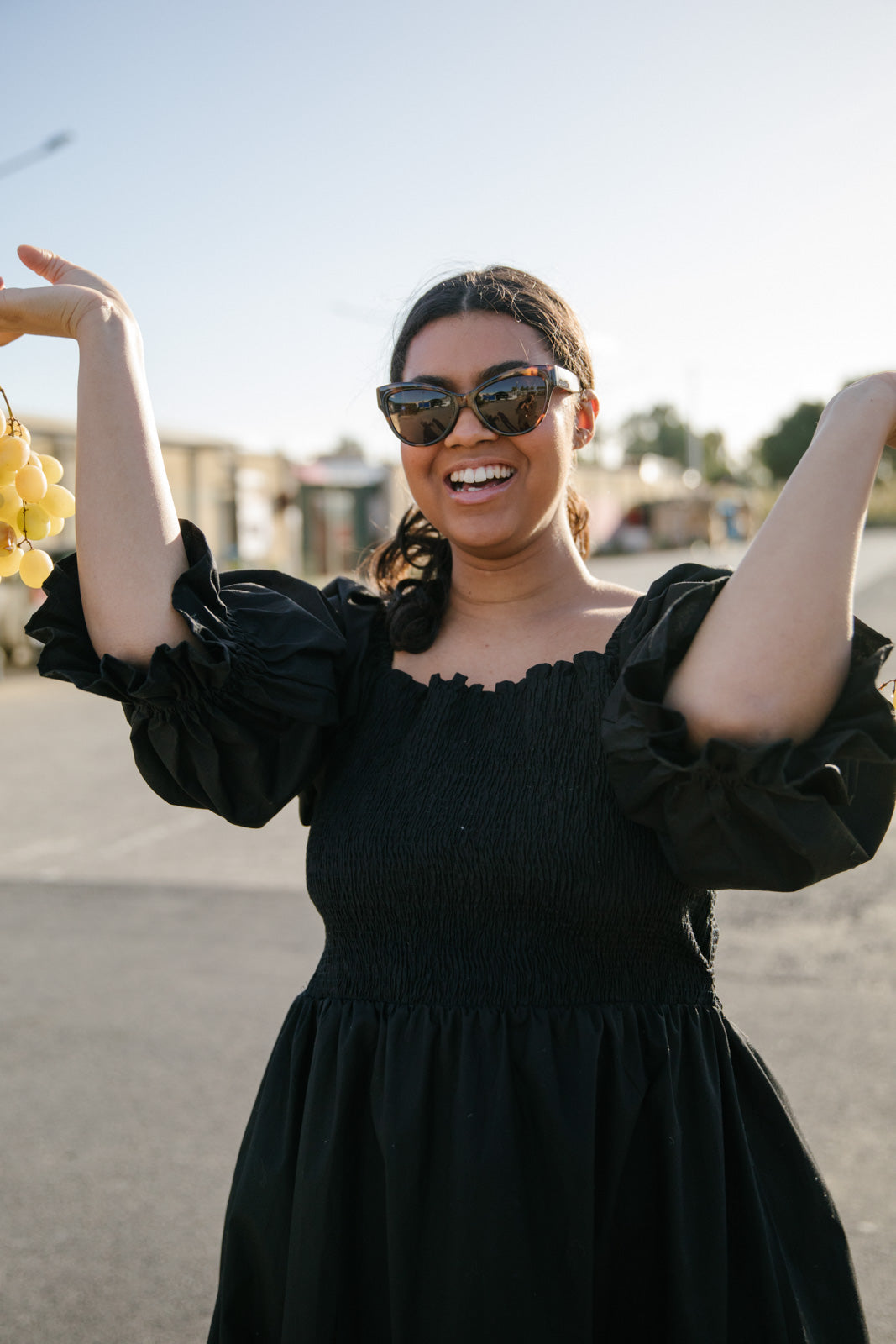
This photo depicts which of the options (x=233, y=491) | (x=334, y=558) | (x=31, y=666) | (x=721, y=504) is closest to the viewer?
(x=31, y=666)

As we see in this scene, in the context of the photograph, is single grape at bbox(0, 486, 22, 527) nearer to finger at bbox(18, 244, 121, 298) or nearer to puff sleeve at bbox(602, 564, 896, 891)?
finger at bbox(18, 244, 121, 298)

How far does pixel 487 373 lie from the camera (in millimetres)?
1718

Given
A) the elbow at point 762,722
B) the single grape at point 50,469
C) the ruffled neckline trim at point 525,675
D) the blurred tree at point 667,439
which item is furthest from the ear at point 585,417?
the blurred tree at point 667,439

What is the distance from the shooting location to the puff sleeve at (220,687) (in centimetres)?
157

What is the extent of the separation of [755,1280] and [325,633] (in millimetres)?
1057

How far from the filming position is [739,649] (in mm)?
1330

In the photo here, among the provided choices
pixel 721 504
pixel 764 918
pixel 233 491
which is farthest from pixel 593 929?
pixel 721 504

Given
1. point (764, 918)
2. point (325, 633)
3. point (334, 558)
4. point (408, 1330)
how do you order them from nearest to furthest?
1. point (408, 1330)
2. point (325, 633)
3. point (764, 918)
4. point (334, 558)

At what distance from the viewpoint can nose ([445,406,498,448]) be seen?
1689 mm

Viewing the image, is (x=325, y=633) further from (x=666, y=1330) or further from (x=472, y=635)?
(x=666, y=1330)

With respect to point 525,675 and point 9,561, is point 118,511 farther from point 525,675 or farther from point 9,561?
point 525,675

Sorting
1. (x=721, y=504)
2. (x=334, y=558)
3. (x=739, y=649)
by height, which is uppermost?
(x=739, y=649)

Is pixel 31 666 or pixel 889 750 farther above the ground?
pixel 889 750

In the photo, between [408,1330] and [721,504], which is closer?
[408,1330]
